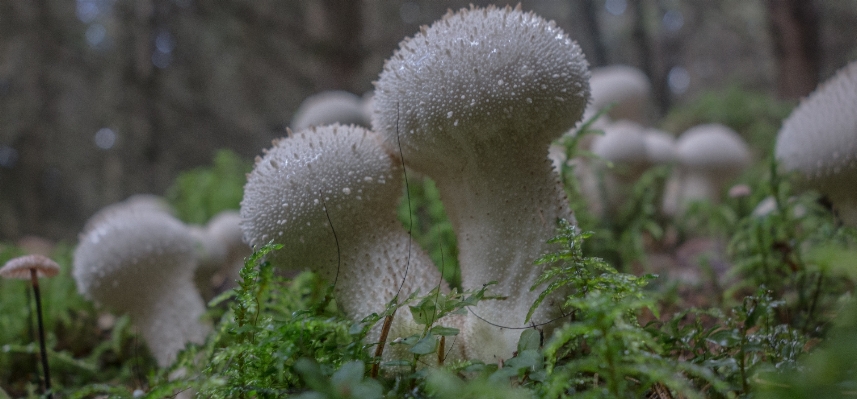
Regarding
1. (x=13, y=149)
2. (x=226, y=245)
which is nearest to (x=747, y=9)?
(x=226, y=245)

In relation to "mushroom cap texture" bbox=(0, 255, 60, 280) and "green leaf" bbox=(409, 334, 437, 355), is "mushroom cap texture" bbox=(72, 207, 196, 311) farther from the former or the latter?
"green leaf" bbox=(409, 334, 437, 355)

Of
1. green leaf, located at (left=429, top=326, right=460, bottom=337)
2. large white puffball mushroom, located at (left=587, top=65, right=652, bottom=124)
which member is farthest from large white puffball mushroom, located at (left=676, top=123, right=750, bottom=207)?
green leaf, located at (left=429, top=326, right=460, bottom=337)

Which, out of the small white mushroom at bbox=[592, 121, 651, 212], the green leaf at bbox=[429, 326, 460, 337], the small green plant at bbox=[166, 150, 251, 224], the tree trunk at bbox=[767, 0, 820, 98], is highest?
the tree trunk at bbox=[767, 0, 820, 98]

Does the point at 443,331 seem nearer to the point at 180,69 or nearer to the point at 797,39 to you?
the point at 797,39

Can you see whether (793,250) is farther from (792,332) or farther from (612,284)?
(612,284)

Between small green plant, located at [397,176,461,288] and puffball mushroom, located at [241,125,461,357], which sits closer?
puffball mushroom, located at [241,125,461,357]

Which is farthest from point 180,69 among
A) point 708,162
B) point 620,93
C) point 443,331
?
point 443,331
